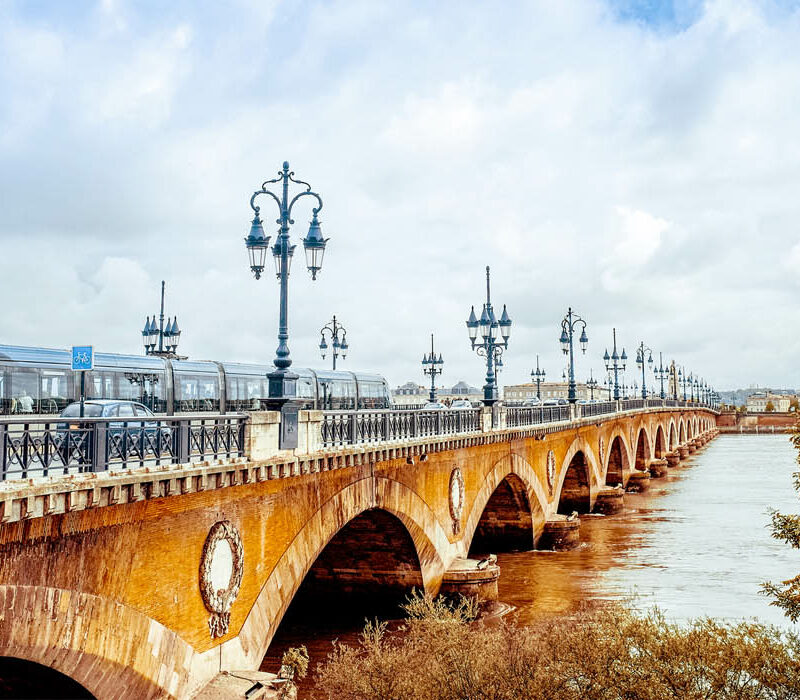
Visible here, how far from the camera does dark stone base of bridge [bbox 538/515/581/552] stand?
32156mm

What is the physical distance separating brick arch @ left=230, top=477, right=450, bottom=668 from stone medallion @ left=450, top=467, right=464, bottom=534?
3.05 feet

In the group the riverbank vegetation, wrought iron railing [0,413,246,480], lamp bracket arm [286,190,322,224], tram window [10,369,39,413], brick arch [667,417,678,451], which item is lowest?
the riverbank vegetation

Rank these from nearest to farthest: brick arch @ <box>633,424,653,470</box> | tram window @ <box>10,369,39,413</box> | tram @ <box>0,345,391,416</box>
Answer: tram window @ <box>10,369,39,413</box> → tram @ <box>0,345,391,416</box> → brick arch @ <box>633,424,653,470</box>

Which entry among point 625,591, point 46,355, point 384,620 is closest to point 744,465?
point 625,591

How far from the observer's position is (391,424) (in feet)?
57.2

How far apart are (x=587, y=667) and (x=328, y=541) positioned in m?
5.83

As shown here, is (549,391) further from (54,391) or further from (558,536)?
(54,391)

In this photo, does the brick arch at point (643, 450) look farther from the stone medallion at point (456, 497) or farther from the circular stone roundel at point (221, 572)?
the circular stone roundel at point (221, 572)

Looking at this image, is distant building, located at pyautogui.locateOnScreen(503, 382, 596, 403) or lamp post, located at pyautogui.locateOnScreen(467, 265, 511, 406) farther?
distant building, located at pyautogui.locateOnScreen(503, 382, 596, 403)

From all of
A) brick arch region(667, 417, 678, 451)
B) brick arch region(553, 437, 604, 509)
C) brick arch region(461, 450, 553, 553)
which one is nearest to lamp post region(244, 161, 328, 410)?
brick arch region(461, 450, 553, 553)

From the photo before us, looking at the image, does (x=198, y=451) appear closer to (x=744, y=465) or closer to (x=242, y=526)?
(x=242, y=526)

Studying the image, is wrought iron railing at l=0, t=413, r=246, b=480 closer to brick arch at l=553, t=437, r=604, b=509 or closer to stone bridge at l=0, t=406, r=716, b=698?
stone bridge at l=0, t=406, r=716, b=698

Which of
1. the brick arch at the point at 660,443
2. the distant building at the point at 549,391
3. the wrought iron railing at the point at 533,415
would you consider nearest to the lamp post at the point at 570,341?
→ the wrought iron railing at the point at 533,415

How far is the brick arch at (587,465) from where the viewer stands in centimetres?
3761
